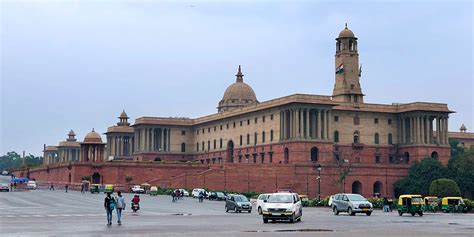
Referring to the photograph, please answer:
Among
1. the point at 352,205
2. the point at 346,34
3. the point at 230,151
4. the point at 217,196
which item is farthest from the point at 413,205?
the point at 230,151

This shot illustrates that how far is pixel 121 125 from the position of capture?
6201 inches

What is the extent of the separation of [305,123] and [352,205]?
188 ft

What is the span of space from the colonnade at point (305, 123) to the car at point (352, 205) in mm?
53432

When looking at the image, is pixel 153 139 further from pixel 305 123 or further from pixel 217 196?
pixel 217 196

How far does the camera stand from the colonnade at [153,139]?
13462 centimetres

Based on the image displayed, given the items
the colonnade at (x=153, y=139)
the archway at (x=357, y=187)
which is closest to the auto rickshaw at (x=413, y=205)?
the archway at (x=357, y=187)

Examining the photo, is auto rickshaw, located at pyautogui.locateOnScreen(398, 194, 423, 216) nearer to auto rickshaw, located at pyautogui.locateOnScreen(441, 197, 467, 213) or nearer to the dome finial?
auto rickshaw, located at pyautogui.locateOnScreen(441, 197, 467, 213)

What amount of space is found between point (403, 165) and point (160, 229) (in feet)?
268

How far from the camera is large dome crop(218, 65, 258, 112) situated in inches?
5497

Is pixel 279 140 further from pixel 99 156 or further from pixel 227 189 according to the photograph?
pixel 99 156

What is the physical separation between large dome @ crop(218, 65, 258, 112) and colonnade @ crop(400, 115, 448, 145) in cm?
3313

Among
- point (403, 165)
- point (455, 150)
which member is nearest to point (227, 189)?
point (403, 165)

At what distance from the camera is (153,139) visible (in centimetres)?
13512

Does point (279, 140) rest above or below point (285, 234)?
above
